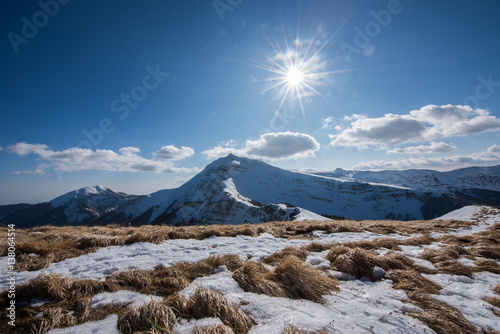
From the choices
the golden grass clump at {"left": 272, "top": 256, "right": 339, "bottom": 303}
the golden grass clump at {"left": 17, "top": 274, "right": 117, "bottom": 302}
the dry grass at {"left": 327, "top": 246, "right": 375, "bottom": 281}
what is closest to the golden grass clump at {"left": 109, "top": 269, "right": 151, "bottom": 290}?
the golden grass clump at {"left": 17, "top": 274, "right": 117, "bottom": 302}

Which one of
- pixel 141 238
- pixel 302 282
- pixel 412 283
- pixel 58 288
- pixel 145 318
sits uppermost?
pixel 141 238

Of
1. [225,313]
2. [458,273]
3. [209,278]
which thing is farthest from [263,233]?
[225,313]

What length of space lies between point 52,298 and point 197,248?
451cm

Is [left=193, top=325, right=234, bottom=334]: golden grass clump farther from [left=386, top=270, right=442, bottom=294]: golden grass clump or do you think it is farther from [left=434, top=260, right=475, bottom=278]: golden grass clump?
[left=434, top=260, right=475, bottom=278]: golden grass clump

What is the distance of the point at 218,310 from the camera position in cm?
335

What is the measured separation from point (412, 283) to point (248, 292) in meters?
3.78

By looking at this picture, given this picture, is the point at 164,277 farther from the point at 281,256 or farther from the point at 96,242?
the point at 96,242

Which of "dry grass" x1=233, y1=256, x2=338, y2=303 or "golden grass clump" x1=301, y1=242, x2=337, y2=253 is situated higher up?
"dry grass" x1=233, y1=256, x2=338, y2=303

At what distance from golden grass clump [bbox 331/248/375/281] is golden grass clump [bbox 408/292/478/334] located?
5.15 feet

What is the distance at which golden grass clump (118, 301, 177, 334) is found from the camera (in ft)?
9.98

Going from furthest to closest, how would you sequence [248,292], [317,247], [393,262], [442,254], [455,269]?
[317,247]
[442,254]
[393,262]
[455,269]
[248,292]

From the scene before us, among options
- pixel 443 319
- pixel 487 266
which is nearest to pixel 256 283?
pixel 443 319

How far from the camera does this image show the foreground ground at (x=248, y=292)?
3162 millimetres

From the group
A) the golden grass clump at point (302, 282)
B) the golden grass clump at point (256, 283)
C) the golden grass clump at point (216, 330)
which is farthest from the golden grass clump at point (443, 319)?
the golden grass clump at point (216, 330)
